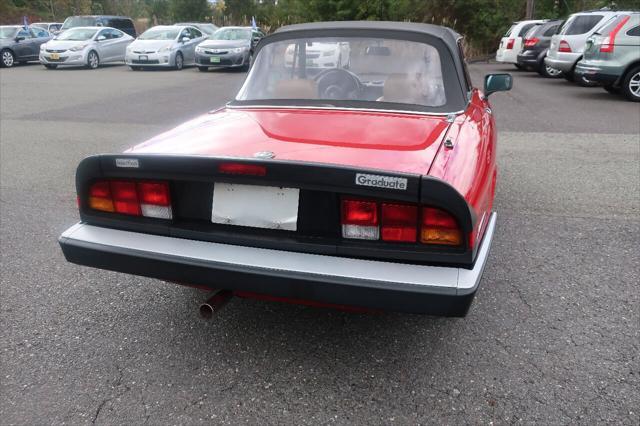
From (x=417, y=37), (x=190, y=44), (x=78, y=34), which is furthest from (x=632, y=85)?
(x=78, y=34)

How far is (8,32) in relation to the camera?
820 inches

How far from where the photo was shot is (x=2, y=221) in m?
4.57

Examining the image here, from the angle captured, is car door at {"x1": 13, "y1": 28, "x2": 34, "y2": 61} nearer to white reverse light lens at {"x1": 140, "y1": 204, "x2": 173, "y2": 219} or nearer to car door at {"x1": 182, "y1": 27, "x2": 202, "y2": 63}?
car door at {"x1": 182, "y1": 27, "x2": 202, "y2": 63}

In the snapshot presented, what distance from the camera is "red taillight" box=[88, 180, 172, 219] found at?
2547mm

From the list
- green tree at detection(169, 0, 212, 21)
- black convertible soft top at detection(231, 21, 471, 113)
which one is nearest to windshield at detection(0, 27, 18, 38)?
black convertible soft top at detection(231, 21, 471, 113)

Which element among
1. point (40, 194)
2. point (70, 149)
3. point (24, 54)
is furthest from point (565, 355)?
point (24, 54)

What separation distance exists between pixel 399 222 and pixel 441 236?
0.18 meters

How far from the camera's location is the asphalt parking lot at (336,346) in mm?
2354

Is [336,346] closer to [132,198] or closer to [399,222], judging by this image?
[399,222]

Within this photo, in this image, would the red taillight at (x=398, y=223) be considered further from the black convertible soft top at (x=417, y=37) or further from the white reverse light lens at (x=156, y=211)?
the black convertible soft top at (x=417, y=37)

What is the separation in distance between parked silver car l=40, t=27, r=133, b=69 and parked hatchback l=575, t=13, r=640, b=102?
50.7 ft

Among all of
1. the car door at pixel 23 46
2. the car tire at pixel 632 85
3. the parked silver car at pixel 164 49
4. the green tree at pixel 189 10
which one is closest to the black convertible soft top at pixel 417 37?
the car tire at pixel 632 85

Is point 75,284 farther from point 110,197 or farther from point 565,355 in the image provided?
point 565,355

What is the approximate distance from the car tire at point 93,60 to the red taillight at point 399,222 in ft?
62.9
